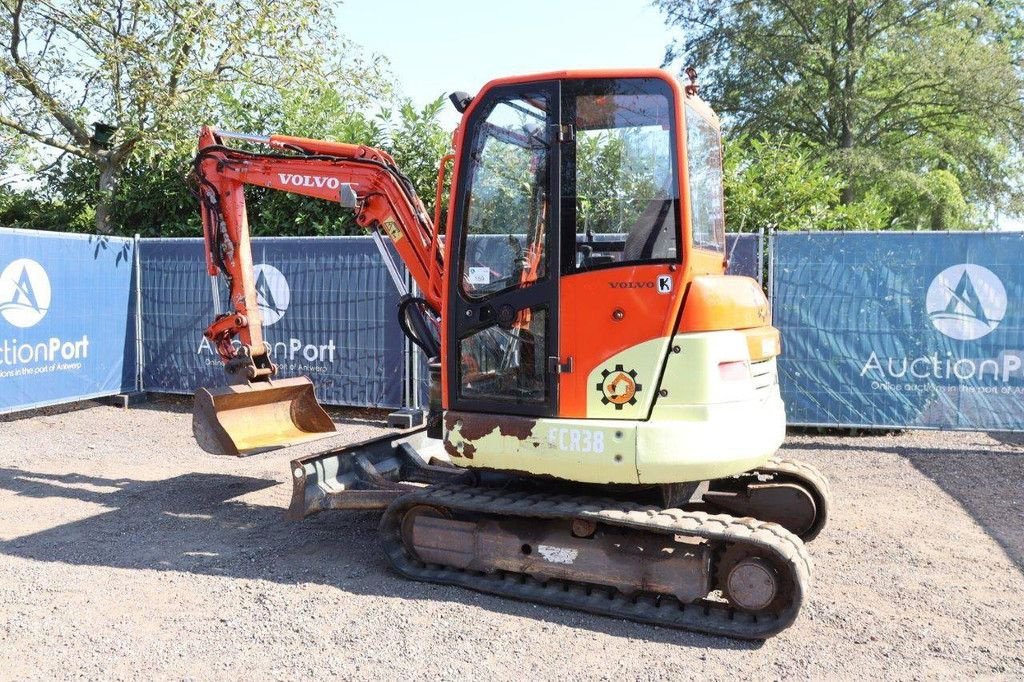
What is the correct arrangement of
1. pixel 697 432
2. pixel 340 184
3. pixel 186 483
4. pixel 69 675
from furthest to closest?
pixel 186 483, pixel 340 184, pixel 697 432, pixel 69 675

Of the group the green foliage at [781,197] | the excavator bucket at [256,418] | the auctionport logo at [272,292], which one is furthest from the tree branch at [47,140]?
the green foliage at [781,197]

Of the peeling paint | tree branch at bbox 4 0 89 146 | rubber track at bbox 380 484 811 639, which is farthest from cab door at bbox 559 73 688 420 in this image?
tree branch at bbox 4 0 89 146

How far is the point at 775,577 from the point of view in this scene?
4445 millimetres

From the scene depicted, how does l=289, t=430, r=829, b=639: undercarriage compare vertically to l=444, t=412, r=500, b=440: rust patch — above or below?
below

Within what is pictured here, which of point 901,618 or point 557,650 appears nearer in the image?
point 557,650

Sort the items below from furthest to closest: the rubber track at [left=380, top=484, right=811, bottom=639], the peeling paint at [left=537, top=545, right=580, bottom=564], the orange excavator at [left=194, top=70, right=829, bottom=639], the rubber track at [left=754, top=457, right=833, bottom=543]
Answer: the rubber track at [left=754, top=457, right=833, bottom=543]
the peeling paint at [left=537, top=545, right=580, bottom=564]
the orange excavator at [left=194, top=70, right=829, bottom=639]
the rubber track at [left=380, top=484, right=811, bottom=639]

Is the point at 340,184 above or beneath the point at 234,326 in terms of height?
above

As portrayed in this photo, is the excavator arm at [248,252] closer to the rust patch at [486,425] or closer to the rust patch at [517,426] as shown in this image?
the rust patch at [486,425]

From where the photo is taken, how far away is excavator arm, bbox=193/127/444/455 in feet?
20.2

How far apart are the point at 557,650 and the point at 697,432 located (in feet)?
4.34

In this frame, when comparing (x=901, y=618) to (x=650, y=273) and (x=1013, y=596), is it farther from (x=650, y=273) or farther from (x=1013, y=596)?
(x=650, y=273)

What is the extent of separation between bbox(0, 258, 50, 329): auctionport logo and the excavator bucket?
4.76m

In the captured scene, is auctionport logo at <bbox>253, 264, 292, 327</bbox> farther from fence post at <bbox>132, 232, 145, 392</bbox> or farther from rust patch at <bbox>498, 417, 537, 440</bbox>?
rust patch at <bbox>498, 417, 537, 440</bbox>

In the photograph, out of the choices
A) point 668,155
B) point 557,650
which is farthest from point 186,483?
point 668,155
